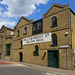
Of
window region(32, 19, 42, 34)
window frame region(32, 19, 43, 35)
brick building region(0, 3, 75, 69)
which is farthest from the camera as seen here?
window region(32, 19, 42, 34)

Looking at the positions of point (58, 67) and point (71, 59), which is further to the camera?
point (58, 67)

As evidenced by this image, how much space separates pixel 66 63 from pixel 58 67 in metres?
1.61

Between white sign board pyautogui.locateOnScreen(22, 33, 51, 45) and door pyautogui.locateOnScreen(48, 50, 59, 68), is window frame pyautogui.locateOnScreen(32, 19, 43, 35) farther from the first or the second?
door pyautogui.locateOnScreen(48, 50, 59, 68)

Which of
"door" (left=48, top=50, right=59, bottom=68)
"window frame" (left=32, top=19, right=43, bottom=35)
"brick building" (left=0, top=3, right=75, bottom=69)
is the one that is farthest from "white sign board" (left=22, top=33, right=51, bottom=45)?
"door" (left=48, top=50, right=59, bottom=68)

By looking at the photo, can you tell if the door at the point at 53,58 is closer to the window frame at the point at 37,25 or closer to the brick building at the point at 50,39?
the brick building at the point at 50,39

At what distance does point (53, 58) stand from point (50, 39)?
3.24 meters

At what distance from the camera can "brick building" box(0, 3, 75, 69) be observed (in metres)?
15.5

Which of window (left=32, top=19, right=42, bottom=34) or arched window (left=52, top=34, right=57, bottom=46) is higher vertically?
window (left=32, top=19, right=42, bottom=34)

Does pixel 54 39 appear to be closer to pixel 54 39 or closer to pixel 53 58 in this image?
pixel 54 39

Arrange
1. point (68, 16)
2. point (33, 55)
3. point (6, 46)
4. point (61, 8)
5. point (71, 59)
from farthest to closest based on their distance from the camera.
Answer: point (6, 46) → point (33, 55) → point (61, 8) → point (68, 16) → point (71, 59)

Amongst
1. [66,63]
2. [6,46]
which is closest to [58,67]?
[66,63]

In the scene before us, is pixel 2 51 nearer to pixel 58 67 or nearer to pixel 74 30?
pixel 58 67

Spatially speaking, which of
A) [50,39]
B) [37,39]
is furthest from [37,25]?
[50,39]

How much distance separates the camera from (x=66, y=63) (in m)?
15.1
